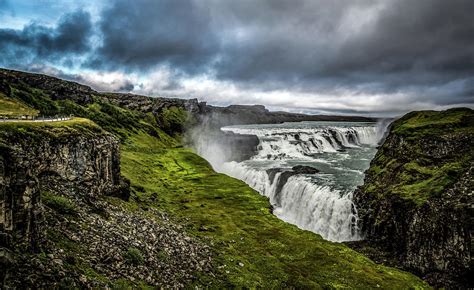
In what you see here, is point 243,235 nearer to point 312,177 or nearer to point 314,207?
point 314,207

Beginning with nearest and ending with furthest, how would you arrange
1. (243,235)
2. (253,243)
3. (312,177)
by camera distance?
(253,243)
(243,235)
(312,177)

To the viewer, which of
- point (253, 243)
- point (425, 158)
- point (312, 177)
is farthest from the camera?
point (312, 177)

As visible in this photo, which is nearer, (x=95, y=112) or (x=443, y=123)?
(x=443, y=123)

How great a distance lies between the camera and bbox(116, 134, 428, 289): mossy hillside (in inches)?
1344

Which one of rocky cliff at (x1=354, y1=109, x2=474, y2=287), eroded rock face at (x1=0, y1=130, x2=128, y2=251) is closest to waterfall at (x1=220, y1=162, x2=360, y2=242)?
rocky cliff at (x1=354, y1=109, x2=474, y2=287)

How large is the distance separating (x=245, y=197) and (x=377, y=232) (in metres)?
28.3

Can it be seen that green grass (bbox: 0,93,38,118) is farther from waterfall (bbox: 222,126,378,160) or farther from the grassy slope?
waterfall (bbox: 222,126,378,160)

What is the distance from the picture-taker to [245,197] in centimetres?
7125

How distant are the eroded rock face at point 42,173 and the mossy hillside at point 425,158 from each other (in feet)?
146

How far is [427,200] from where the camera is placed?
45750mm

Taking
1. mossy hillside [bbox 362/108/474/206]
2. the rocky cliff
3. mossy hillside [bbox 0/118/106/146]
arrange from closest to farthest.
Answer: mossy hillside [bbox 0/118/106/146] → the rocky cliff → mossy hillside [bbox 362/108/474/206]

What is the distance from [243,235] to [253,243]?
314 cm

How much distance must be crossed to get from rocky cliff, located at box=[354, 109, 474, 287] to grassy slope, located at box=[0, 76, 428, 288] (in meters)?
4.96

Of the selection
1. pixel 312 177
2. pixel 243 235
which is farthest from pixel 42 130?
pixel 312 177
